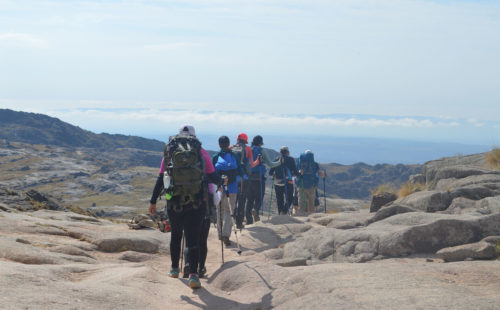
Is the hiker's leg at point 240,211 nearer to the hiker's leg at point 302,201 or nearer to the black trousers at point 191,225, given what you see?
the hiker's leg at point 302,201

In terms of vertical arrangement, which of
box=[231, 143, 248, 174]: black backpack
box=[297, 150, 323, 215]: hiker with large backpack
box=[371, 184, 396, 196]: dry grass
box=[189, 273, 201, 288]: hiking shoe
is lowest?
box=[189, 273, 201, 288]: hiking shoe

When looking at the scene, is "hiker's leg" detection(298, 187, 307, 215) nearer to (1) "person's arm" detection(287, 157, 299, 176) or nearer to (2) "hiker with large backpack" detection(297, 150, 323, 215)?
(2) "hiker with large backpack" detection(297, 150, 323, 215)

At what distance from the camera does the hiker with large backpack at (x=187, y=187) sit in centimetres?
932

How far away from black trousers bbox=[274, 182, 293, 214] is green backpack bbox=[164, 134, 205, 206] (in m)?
13.4

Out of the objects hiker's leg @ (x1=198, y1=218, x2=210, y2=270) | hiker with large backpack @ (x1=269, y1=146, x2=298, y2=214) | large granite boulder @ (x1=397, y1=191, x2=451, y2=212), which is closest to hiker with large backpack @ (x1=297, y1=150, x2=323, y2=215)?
hiker with large backpack @ (x1=269, y1=146, x2=298, y2=214)

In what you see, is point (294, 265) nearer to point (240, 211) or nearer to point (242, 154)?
point (242, 154)

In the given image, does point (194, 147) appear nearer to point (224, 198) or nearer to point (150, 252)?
point (224, 198)

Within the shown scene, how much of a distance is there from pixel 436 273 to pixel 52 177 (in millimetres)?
167182

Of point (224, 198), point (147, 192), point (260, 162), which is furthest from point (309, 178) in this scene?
point (147, 192)

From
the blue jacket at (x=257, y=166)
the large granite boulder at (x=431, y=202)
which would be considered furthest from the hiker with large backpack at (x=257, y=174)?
the large granite boulder at (x=431, y=202)

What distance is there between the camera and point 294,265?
40.8ft

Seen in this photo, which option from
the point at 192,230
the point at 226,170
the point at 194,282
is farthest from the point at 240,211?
the point at 194,282

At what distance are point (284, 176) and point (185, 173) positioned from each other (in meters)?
13.3

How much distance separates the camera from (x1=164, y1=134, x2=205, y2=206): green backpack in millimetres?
9289
